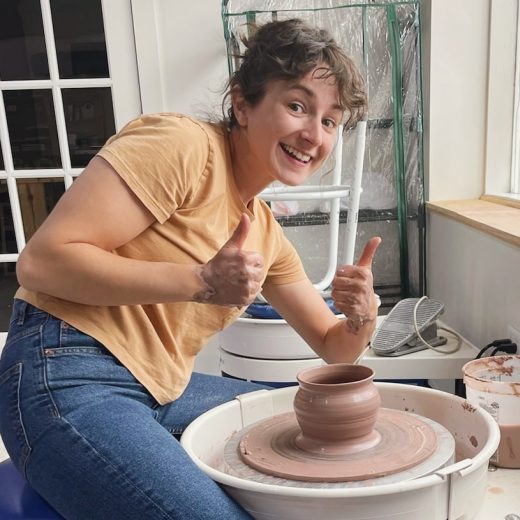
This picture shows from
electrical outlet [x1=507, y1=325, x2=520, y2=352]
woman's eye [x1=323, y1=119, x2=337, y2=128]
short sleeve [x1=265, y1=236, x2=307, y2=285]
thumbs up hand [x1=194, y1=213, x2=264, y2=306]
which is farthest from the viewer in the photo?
electrical outlet [x1=507, y1=325, x2=520, y2=352]

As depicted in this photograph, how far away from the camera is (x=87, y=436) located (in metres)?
0.80

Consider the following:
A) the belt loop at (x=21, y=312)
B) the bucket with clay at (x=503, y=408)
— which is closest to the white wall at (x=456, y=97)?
the bucket with clay at (x=503, y=408)

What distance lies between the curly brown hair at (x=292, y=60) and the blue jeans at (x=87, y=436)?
20.4 inches

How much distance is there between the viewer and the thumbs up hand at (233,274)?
2.65 ft

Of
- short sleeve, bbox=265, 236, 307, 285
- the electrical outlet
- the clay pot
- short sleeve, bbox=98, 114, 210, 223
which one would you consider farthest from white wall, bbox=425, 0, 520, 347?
short sleeve, bbox=98, 114, 210, 223

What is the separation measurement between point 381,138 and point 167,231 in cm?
139

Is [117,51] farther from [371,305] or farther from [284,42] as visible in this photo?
[371,305]

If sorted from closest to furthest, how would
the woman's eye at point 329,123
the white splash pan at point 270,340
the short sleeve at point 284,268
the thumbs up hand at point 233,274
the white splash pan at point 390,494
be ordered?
1. the white splash pan at point 390,494
2. the thumbs up hand at point 233,274
3. the woman's eye at point 329,123
4. the short sleeve at point 284,268
5. the white splash pan at point 270,340

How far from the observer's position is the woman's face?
0.98m

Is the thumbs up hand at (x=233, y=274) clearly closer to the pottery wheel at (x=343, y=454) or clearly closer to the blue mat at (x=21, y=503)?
the pottery wheel at (x=343, y=454)

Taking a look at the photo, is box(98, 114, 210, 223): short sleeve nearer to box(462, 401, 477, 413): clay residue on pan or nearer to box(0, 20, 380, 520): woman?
box(0, 20, 380, 520): woman

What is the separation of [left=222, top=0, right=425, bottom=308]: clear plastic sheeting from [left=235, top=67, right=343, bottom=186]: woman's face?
95 cm

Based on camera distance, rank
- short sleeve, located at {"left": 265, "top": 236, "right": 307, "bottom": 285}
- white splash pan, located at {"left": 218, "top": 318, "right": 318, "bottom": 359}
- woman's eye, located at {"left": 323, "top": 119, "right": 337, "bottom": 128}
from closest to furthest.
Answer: woman's eye, located at {"left": 323, "top": 119, "right": 337, "bottom": 128} → short sleeve, located at {"left": 265, "top": 236, "right": 307, "bottom": 285} → white splash pan, located at {"left": 218, "top": 318, "right": 318, "bottom": 359}

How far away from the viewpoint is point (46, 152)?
7.80 feet
